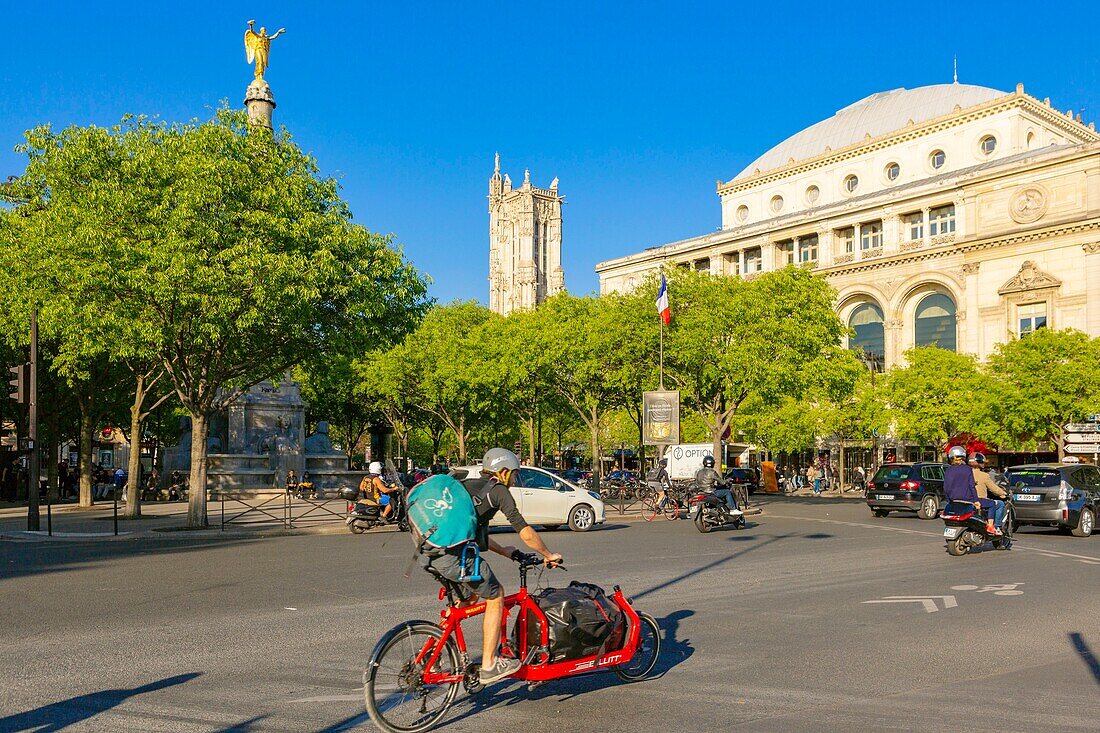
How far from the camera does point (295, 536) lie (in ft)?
73.5

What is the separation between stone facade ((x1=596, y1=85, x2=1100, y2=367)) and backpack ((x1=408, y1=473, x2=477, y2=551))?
4975cm

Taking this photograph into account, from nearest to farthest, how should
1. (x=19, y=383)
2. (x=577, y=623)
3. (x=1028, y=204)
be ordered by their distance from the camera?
(x=577, y=623) → (x=19, y=383) → (x=1028, y=204)

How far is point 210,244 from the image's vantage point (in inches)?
869

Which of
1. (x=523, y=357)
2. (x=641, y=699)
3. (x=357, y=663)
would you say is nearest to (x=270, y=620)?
(x=357, y=663)

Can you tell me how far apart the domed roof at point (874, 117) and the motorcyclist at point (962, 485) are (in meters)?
66.9

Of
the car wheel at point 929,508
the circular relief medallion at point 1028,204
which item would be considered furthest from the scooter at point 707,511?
the circular relief medallion at point 1028,204

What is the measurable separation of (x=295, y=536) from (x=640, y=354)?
23.4 metres

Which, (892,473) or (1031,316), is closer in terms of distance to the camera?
(892,473)

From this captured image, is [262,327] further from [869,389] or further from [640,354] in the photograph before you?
[869,389]

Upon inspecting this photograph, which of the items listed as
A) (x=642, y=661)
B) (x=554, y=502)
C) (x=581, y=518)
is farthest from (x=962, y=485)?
(x=642, y=661)

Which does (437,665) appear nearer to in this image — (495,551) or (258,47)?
(495,551)

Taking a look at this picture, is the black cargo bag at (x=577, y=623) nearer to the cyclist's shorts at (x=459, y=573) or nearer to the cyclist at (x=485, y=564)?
the cyclist at (x=485, y=564)

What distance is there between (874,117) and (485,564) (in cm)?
8734

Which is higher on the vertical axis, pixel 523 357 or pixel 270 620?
pixel 523 357
